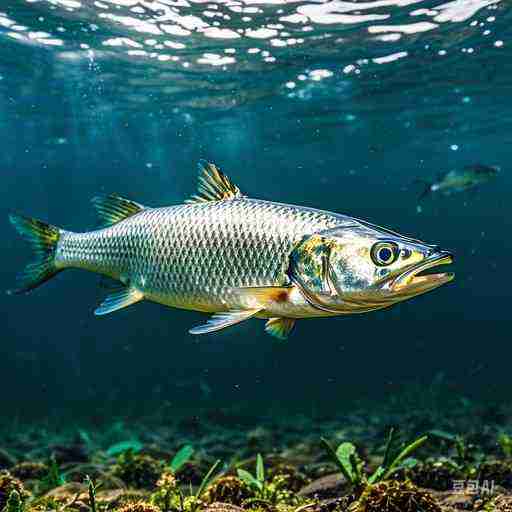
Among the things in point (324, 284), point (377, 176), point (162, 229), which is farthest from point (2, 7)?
point (377, 176)

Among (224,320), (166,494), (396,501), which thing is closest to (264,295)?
(224,320)

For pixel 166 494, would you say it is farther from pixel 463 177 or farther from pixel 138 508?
pixel 463 177

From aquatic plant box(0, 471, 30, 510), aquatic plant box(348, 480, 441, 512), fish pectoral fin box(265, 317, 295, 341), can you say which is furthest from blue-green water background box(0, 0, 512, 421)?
aquatic plant box(348, 480, 441, 512)

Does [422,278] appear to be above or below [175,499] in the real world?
above

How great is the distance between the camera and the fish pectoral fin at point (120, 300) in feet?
13.3

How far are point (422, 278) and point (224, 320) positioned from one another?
1.25 m

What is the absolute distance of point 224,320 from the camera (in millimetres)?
3309

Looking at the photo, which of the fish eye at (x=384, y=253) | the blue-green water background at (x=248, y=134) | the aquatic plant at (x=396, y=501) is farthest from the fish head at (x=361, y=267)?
the blue-green water background at (x=248, y=134)

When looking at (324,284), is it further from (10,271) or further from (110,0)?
(10,271)

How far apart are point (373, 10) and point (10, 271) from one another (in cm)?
6083

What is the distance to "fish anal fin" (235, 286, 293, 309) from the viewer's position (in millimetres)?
3193

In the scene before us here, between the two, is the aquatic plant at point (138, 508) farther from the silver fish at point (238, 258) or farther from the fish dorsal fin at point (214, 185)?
the fish dorsal fin at point (214, 185)

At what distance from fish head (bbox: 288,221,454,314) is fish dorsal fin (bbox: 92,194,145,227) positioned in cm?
177

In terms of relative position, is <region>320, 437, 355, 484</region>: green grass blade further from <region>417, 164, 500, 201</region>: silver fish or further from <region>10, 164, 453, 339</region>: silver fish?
<region>417, 164, 500, 201</region>: silver fish
